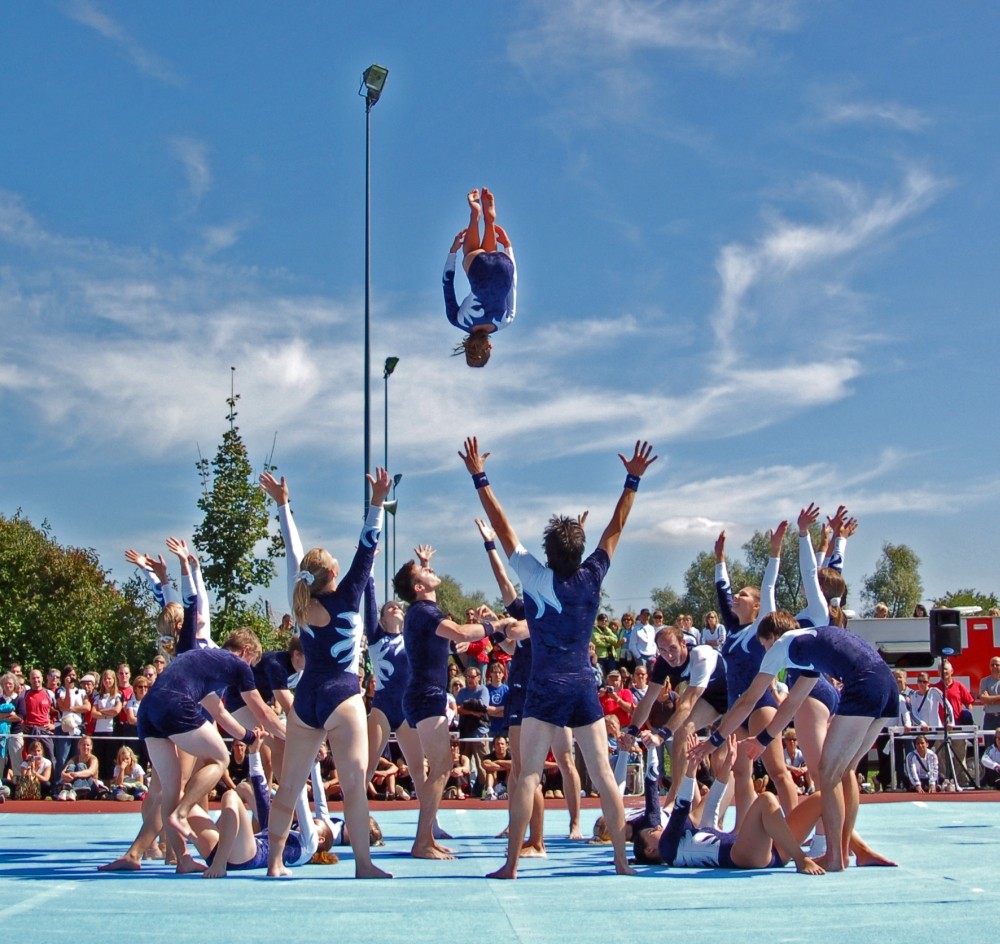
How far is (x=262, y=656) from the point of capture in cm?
887

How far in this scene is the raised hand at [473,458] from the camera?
742 cm

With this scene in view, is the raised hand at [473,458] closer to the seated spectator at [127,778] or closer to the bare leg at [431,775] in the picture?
the bare leg at [431,775]

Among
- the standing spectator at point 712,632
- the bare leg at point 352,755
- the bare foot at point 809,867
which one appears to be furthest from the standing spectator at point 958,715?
the bare leg at point 352,755

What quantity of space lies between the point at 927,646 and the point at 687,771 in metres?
16.4

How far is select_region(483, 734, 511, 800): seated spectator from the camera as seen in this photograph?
50.7 ft

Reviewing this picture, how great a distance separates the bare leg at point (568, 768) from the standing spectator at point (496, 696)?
5650 millimetres

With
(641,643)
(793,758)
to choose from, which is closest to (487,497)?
(793,758)

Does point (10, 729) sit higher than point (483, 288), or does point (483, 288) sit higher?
point (483, 288)

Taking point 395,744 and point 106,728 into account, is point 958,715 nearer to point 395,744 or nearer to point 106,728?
point 395,744

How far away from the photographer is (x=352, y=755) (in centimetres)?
677

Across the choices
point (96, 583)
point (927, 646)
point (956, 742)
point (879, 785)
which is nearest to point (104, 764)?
point (879, 785)

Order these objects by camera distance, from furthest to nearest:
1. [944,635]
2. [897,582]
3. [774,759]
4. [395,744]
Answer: [897,582] → [944,635] → [395,744] → [774,759]

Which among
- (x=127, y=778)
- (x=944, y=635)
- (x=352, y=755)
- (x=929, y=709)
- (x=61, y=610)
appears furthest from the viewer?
(x=61, y=610)

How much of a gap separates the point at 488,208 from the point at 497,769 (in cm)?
865
